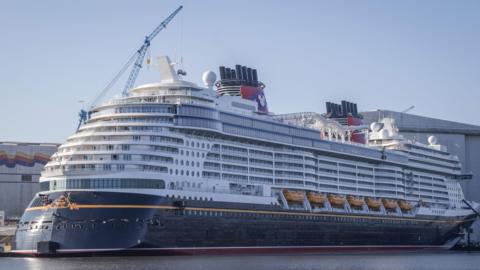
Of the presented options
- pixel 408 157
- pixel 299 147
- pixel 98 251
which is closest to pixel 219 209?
pixel 98 251

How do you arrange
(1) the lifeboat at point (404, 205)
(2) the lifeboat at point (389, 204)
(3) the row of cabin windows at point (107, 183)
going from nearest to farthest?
(3) the row of cabin windows at point (107, 183) → (2) the lifeboat at point (389, 204) → (1) the lifeboat at point (404, 205)

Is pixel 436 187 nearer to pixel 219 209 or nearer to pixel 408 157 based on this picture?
pixel 408 157

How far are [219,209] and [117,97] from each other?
15.3 m

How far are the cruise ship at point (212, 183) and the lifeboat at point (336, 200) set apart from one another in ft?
0.72

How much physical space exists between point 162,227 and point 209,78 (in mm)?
21141

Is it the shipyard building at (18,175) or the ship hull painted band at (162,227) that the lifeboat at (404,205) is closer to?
the ship hull painted band at (162,227)

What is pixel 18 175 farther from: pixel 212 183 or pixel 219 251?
pixel 219 251

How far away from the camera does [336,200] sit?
9494 cm

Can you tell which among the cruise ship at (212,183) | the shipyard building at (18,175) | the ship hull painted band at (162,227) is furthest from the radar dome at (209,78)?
the shipyard building at (18,175)

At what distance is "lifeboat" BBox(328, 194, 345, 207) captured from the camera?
94562 millimetres

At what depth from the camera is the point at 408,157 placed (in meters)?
113

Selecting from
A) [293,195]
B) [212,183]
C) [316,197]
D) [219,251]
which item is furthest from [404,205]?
[219,251]

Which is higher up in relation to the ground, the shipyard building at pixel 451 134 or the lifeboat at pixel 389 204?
the shipyard building at pixel 451 134

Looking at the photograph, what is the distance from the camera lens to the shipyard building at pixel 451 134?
142750mm
